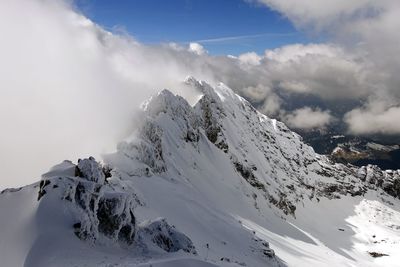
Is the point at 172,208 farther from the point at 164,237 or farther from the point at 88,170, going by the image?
the point at 88,170

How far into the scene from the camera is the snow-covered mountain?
29266 mm

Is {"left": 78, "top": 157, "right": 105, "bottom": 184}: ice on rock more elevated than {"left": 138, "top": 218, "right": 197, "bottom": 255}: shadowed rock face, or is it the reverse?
{"left": 78, "top": 157, "right": 105, "bottom": 184}: ice on rock

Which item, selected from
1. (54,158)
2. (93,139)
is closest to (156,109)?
(93,139)

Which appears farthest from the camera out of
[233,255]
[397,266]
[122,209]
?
[397,266]

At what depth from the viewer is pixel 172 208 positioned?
66.4m

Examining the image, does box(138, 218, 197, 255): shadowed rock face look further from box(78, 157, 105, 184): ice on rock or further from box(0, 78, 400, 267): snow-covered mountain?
box(78, 157, 105, 184): ice on rock

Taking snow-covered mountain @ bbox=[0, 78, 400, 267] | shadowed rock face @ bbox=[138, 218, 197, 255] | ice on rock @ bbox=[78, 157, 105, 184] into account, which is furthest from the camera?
ice on rock @ bbox=[78, 157, 105, 184]

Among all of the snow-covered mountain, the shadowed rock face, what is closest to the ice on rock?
the snow-covered mountain

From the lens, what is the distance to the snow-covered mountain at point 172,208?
29.3 m

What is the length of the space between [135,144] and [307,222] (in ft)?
407

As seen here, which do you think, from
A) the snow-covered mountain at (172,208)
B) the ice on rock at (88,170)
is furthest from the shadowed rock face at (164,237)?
the ice on rock at (88,170)

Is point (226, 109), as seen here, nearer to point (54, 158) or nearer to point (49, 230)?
point (54, 158)

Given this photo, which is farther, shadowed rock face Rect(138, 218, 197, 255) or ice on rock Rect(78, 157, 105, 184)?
ice on rock Rect(78, 157, 105, 184)

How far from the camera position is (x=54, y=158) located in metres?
81.1
